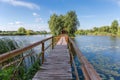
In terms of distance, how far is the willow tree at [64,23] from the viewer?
55028mm

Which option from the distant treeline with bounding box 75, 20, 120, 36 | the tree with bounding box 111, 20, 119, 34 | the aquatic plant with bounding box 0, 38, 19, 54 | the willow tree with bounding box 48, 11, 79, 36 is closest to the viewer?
the aquatic plant with bounding box 0, 38, 19, 54

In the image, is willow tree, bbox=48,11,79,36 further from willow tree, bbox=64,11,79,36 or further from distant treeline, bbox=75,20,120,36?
distant treeline, bbox=75,20,120,36

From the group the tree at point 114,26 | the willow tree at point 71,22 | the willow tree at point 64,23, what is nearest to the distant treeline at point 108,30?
the tree at point 114,26

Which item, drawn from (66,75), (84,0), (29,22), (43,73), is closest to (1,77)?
(43,73)

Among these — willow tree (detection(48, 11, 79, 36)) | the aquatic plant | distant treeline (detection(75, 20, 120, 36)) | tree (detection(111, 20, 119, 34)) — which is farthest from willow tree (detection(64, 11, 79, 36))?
the aquatic plant

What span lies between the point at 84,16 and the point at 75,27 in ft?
61.5

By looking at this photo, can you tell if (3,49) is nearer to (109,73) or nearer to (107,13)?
(109,73)

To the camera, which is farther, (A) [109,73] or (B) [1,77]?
(A) [109,73]

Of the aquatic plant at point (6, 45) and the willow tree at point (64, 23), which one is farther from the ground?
the willow tree at point (64, 23)

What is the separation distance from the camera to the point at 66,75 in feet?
14.4

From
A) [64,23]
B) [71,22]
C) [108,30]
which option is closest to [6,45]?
[71,22]

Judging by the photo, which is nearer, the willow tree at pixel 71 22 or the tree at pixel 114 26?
the willow tree at pixel 71 22

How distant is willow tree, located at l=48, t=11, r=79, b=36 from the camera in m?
55.0

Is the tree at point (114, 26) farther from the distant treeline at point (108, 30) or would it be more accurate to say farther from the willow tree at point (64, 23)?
the willow tree at point (64, 23)
